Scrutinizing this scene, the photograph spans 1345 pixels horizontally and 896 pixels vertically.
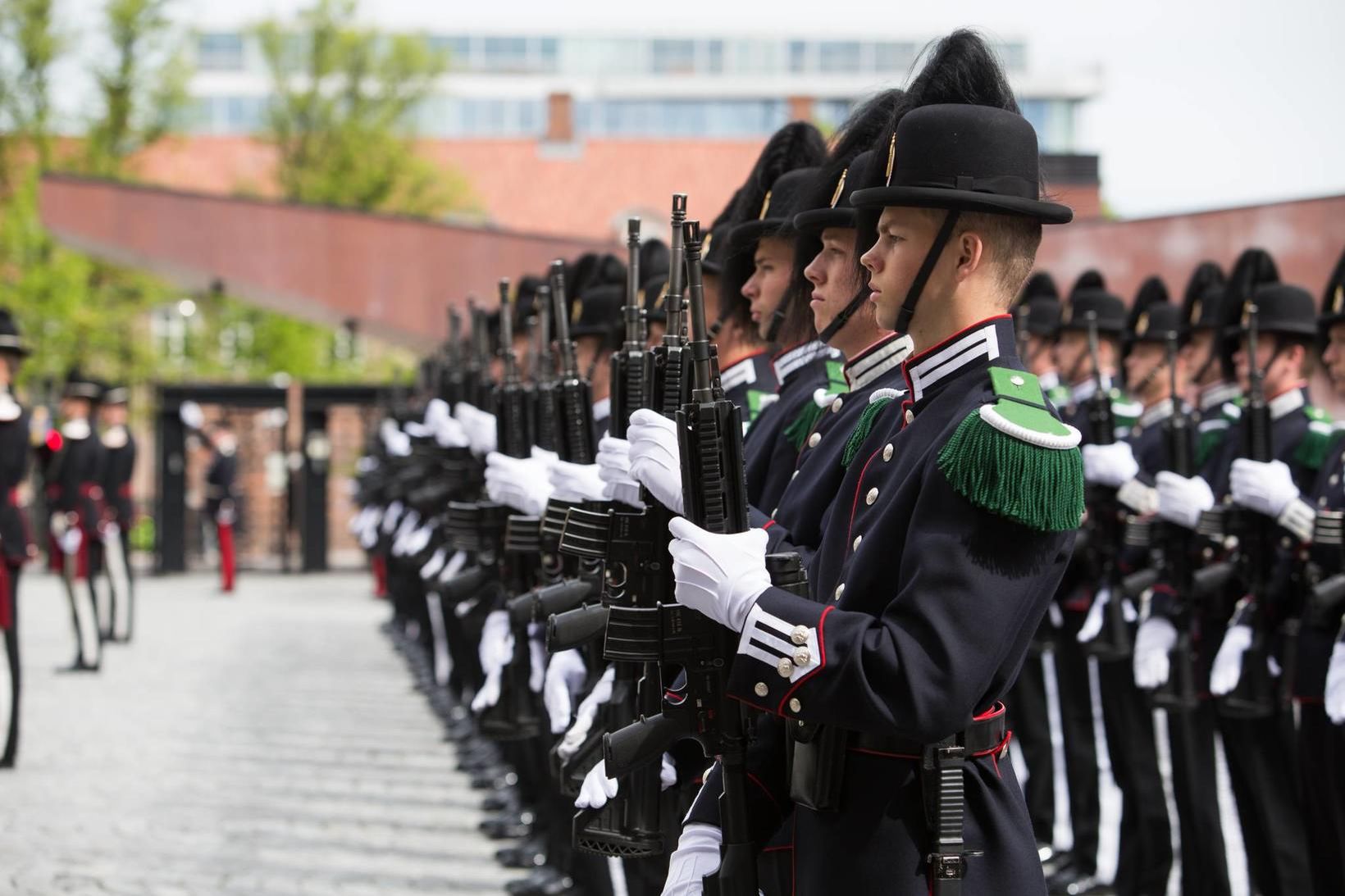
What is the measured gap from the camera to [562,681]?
546 cm

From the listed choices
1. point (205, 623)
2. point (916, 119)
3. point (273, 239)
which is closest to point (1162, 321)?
point (916, 119)

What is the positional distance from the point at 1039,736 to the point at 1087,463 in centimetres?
135

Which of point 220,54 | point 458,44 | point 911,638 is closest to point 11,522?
point 911,638

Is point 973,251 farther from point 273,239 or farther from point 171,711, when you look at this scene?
Answer: point 273,239

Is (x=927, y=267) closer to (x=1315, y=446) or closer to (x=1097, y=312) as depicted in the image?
(x=1315, y=446)

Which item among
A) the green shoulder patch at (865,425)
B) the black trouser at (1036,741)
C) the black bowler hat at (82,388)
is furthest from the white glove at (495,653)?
the black bowler hat at (82,388)

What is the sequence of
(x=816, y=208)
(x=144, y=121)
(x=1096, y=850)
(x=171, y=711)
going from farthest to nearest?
(x=144, y=121), (x=171, y=711), (x=1096, y=850), (x=816, y=208)

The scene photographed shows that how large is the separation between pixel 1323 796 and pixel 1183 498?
3.86 ft

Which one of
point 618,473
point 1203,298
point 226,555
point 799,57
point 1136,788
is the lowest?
point 226,555

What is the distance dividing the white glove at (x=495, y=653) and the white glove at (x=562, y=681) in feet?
3.82

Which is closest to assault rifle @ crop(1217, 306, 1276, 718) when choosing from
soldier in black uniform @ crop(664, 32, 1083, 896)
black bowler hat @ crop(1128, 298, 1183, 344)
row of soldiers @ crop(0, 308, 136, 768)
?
black bowler hat @ crop(1128, 298, 1183, 344)

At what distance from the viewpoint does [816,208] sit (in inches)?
152

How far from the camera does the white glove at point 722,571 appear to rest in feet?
8.84

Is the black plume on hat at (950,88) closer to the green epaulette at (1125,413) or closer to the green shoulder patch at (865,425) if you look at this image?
the green shoulder patch at (865,425)
